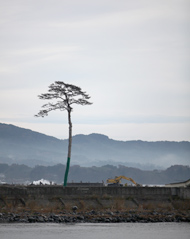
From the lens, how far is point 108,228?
38719mm

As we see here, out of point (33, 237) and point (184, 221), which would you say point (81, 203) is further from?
point (33, 237)

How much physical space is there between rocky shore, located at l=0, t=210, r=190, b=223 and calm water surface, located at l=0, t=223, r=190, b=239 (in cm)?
123

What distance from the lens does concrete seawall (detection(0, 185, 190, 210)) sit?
47094 mm

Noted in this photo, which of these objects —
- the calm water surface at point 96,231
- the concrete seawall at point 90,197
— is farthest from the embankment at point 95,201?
the calm water surface at point 96,231

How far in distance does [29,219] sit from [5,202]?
6208 millimetres

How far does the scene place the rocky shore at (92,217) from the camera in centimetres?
4134

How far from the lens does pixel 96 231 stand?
3762cm

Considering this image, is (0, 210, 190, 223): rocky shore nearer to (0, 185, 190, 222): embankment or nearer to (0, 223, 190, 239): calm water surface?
(0, 185, 190, 222): embankment

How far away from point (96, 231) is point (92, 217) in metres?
5.16

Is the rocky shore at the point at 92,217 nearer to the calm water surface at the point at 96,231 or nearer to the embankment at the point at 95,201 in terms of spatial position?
the embankment at the point at 95,201

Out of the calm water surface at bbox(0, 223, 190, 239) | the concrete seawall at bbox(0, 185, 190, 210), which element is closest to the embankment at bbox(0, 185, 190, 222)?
the concrete seawall at bbox(0, 185, 190, 210)

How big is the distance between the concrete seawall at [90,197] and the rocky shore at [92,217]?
2.91 meters

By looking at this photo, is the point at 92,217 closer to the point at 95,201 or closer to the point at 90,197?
the point at 95,201

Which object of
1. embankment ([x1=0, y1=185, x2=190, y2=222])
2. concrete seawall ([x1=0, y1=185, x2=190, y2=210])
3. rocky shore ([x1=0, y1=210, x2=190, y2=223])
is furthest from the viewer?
concrete seawall ([x1=0, y1=185, x2=190, y2=210])
